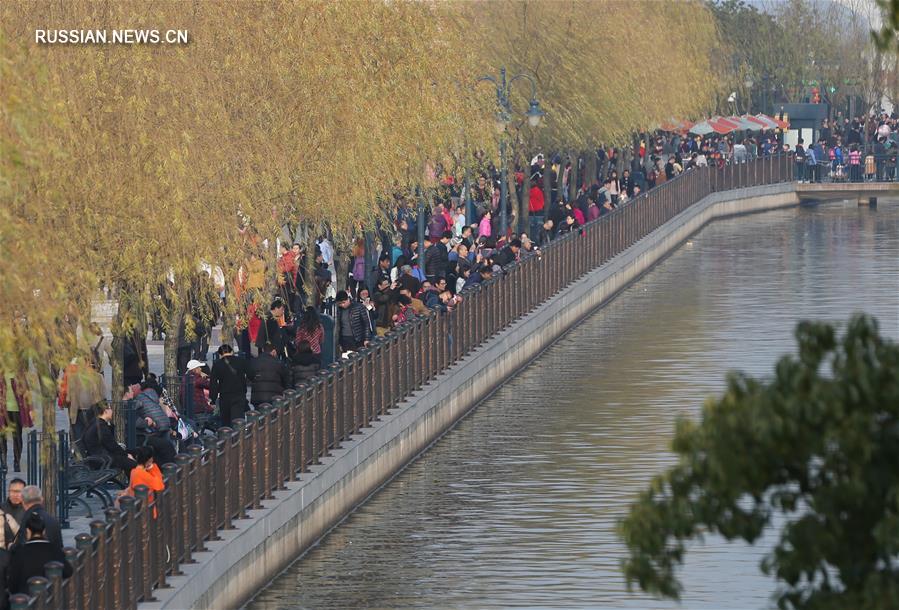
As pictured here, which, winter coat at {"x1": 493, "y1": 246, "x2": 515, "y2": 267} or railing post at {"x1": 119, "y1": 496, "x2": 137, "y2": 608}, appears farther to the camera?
winter coat at {"x1": 493, "y1": 246, "x2": 515, "y2": 267}

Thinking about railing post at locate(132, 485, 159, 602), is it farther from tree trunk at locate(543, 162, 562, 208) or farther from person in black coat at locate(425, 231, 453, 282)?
tree trunk at locate(543, 162, 562, 208)

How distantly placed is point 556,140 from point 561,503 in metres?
27.9

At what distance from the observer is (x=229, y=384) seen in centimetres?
2606

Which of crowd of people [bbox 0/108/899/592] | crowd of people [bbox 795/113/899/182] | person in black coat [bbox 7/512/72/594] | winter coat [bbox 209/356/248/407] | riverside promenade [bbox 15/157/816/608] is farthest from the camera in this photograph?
crowd of people [bbox 795/113/899/182]

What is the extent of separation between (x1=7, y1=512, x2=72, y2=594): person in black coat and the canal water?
178 inches

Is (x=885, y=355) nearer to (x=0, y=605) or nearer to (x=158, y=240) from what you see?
(x=0, y=605)

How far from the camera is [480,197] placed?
55.5 m

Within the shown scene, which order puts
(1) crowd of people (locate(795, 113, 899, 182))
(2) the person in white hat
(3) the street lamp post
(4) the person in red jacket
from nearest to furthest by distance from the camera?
(2) the person in white hat, (3) the street lamp post, (4) the person in red jacket, (1) crowd of people (locate(795, 113, 899, 182))

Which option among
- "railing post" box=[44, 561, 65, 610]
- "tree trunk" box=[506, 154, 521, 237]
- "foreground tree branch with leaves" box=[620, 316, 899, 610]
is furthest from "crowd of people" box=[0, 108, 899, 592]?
"foreground tree branch with leaves" box=[620, 316, 899, 610]

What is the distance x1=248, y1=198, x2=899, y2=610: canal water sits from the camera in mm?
23109

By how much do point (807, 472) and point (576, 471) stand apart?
21867mm

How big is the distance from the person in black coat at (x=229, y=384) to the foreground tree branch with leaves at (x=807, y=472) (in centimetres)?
1747

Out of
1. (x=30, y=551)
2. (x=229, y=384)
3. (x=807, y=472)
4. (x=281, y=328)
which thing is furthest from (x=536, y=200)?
(x=807, y=472)

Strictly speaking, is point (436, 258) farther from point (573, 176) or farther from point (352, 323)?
point (573, 176)
